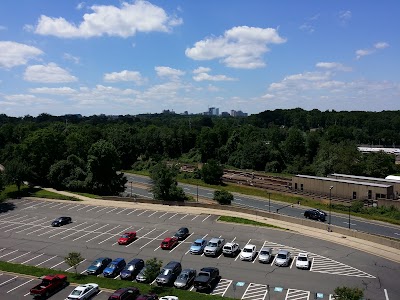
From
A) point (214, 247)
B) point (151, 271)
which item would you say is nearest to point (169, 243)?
point (214, 247)

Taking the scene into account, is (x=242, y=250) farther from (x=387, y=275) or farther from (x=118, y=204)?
(x=118, y=204)

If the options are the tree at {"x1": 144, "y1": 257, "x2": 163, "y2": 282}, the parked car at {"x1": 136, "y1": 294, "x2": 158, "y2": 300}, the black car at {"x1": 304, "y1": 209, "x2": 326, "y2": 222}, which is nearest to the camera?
the parked car at {"x1": 136, "y1": 294, "x2": 158, "y2": 300}

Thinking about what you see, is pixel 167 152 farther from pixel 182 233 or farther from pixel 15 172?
pixel 182 233

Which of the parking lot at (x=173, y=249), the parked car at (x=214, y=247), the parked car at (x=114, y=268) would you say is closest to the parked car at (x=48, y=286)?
the parking lot at (x=173, y=249)

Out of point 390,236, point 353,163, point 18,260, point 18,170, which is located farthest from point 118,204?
point 353,163

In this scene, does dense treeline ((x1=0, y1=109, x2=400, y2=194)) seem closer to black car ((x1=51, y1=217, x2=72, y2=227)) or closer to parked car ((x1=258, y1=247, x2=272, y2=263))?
black car ((x1=51, y1=217, x2=72, y2=227))

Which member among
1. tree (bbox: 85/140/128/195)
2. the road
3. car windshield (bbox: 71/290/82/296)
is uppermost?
tree (bbox: 85/140/128/195)

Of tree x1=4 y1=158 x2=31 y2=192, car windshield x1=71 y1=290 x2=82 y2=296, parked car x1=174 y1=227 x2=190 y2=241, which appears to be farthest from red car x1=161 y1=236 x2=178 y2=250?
tree x1=4 y1=158 x2=31 y2=192

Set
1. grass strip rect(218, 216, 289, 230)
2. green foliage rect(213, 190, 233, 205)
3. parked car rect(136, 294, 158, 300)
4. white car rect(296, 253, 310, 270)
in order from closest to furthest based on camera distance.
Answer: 1. parked car rect(136, 294, 158, 300)
2. white car rect(296, 253, 310, 270)
3. grass strip rect(218, 216, 289, 230)
4. green foliage rect(213, 190, 233, 205)

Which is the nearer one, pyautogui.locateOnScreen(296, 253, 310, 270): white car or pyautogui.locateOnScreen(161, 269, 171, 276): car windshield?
pyautogui.locateOnScreen(161, 269, 171, 276): car windshield
